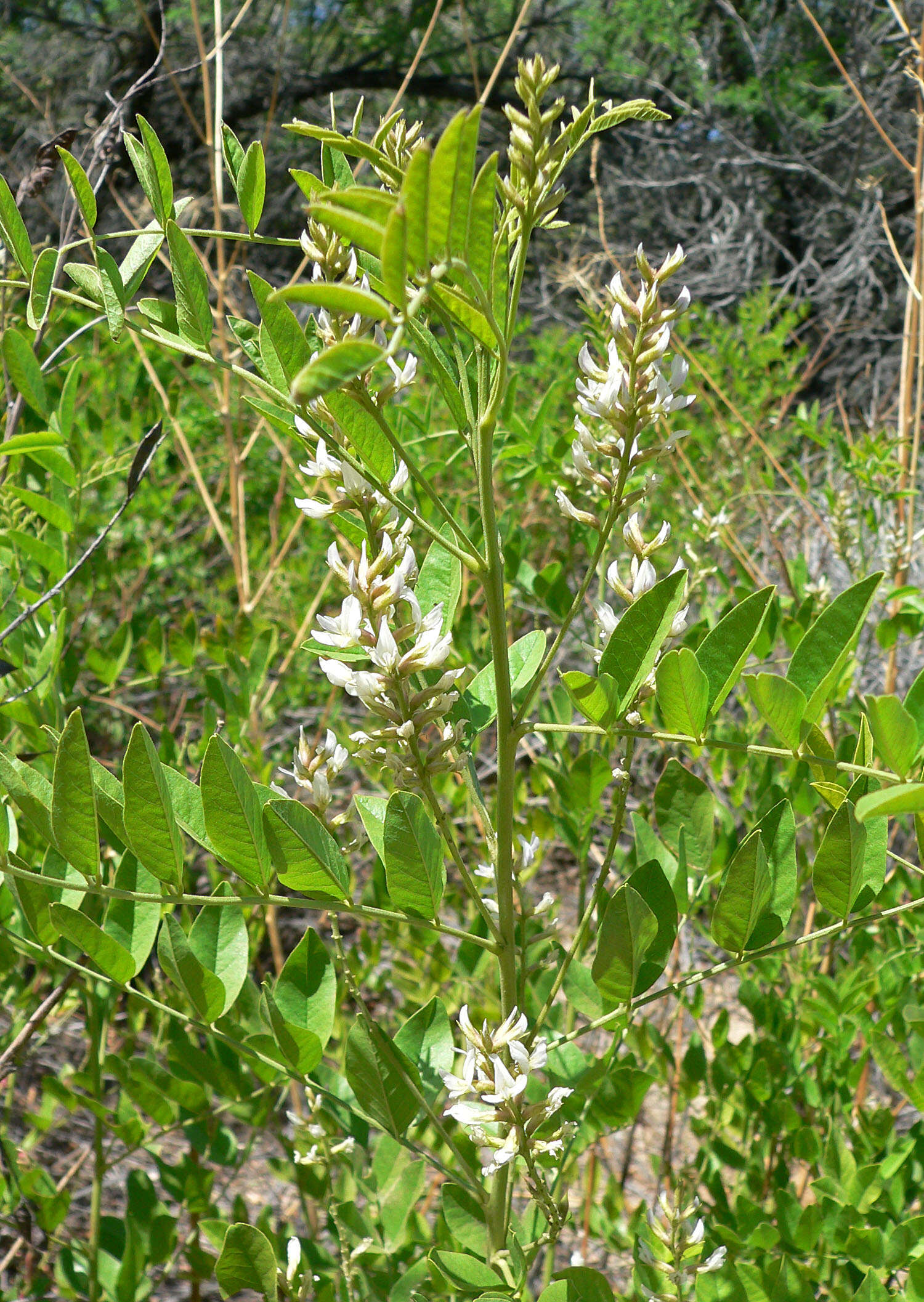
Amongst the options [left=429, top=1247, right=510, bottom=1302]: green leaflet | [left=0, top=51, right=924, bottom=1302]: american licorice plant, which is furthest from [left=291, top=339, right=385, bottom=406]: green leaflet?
[left=429, top=1247, right=510, bottom=1302]: green leaflet

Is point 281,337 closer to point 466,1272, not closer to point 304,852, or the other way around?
point 304,852

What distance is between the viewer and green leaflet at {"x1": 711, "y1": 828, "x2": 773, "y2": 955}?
0.48 m

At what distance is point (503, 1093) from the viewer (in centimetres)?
48

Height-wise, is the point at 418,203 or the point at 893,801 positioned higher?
the point at 418,203

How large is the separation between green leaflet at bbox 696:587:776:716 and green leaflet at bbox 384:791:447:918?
15cm

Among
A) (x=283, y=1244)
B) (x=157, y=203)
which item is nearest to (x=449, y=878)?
(x=283, y=1244)

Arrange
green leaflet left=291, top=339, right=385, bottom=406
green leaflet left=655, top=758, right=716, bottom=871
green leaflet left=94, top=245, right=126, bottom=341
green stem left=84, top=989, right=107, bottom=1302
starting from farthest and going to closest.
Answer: green stem left=84, top=989, right=107, bottom=1302 → green leaflet left=655, top=758, right=716, bottom=871 → green leaflet left=94, top=245, right=126, bottom=341 → green leaflet left=291, top=339, right=385, bottom=406

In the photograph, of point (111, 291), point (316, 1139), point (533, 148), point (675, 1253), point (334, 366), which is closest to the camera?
point (334, 366)

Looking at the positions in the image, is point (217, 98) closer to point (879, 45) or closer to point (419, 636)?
point (419, 636)

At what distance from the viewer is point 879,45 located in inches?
169

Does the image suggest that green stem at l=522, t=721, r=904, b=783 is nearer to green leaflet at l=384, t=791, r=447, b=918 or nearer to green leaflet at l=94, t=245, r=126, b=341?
green leaflet at l=384, t=791, r=447, b=918

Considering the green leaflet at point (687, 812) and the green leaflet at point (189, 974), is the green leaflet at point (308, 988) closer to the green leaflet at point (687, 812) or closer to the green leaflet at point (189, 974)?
the green leaflet at point (189, 974)

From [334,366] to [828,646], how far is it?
11.9 inches

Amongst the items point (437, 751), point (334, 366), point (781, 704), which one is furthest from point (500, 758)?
point (334, 366)
